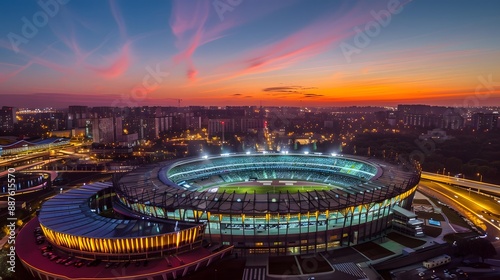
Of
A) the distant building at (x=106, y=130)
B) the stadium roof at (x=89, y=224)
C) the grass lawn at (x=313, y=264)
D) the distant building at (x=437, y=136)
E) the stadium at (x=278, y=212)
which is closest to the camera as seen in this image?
the stadium roof at (x=89, y=224)

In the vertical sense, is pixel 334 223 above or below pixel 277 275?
above

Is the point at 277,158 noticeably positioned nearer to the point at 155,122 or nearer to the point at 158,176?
the point at 158,176

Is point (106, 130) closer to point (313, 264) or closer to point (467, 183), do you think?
point (313, 264)

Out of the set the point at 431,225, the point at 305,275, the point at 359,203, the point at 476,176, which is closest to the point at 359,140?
the point at 476,176

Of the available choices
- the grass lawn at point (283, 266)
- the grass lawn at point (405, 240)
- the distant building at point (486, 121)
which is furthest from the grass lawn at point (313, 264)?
the distant building at point (486, 121)

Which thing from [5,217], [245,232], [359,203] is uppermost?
[359,203]

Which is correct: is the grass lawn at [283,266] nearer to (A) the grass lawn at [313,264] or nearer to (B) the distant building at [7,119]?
(A) the grass lawn at [313,264]

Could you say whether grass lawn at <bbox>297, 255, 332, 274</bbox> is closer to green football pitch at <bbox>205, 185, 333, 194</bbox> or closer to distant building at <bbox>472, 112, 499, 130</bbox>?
green football pitch at <bbox>205, 185, 333, 194</bbox>
